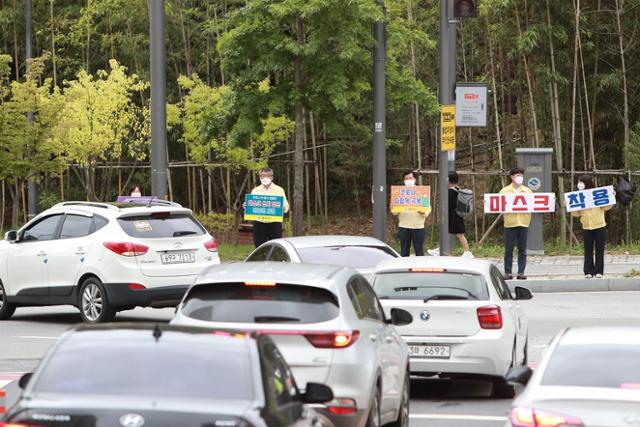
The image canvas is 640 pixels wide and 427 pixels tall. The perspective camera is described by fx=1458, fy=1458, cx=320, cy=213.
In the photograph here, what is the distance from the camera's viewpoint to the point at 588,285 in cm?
2433

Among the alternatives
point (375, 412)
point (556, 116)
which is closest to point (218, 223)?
point (556, 116)

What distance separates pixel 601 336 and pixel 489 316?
206 inches

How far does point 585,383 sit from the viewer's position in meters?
7.72

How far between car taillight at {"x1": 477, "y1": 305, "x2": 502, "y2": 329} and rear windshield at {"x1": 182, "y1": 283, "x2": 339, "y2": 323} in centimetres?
389

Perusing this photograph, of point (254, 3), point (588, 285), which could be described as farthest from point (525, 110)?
point (588, 285)

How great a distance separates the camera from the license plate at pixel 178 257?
19.0 meters

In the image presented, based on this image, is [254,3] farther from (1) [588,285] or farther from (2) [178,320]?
(2) [178,320]

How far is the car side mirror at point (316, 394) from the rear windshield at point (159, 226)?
11.2m

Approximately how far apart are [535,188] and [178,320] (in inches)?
786

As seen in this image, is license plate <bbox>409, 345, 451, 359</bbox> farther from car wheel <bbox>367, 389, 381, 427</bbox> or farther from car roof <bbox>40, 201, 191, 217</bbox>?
car roof <bbox>40, 201, 191, 217</bbox>

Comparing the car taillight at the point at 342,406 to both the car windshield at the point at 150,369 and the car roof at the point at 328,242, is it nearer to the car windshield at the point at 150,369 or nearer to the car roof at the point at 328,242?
the car windshield at the point at 150,369

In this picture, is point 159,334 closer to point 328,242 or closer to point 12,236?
point 328,242

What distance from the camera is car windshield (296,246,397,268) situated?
16.4 m

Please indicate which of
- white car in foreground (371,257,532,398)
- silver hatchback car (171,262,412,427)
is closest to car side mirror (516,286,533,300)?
white car in foreground (371,257,532,398)
